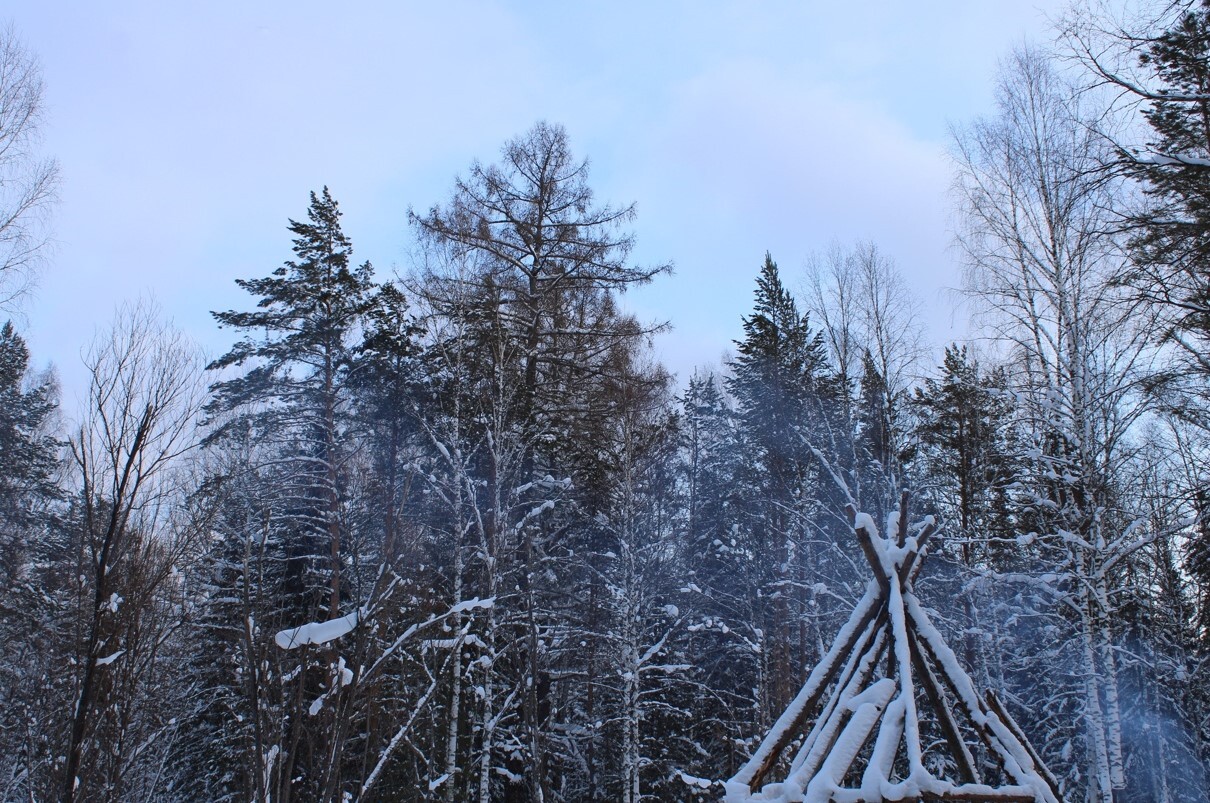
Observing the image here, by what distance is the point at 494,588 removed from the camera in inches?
482

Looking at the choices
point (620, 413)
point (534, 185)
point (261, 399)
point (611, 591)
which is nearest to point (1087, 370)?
point (620, 413)

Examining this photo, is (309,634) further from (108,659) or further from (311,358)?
(311,358)

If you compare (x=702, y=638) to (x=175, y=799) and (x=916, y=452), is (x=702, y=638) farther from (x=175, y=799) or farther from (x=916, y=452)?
(x=175, y=799)

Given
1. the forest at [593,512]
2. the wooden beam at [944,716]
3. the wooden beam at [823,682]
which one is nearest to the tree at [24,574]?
the forest at [593,512]

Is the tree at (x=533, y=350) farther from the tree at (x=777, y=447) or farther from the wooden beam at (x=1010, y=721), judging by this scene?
the wooden beam at (x=1010, y=721)

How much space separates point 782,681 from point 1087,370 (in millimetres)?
8418

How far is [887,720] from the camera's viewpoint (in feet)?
12.6

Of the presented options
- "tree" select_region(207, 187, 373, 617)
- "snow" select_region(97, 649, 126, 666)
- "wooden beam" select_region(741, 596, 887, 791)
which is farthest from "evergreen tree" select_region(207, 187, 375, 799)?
"wooden beam" select_region(741, 596, 887, 791)

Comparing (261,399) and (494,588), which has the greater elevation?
(261,399)

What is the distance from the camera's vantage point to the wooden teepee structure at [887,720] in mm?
3527

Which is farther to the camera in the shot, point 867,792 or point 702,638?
point 702,638

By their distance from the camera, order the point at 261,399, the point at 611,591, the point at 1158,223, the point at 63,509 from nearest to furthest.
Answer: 1. the point at 1158,223
2. the point at 261,399
3. the point at 611,591
4. the point at 63,509

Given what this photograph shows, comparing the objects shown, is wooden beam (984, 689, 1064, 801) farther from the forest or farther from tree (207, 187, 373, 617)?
tree (207, 187, 373, 617)

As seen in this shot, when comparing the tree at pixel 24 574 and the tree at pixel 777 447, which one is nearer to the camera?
the tree at pixel 24 574
